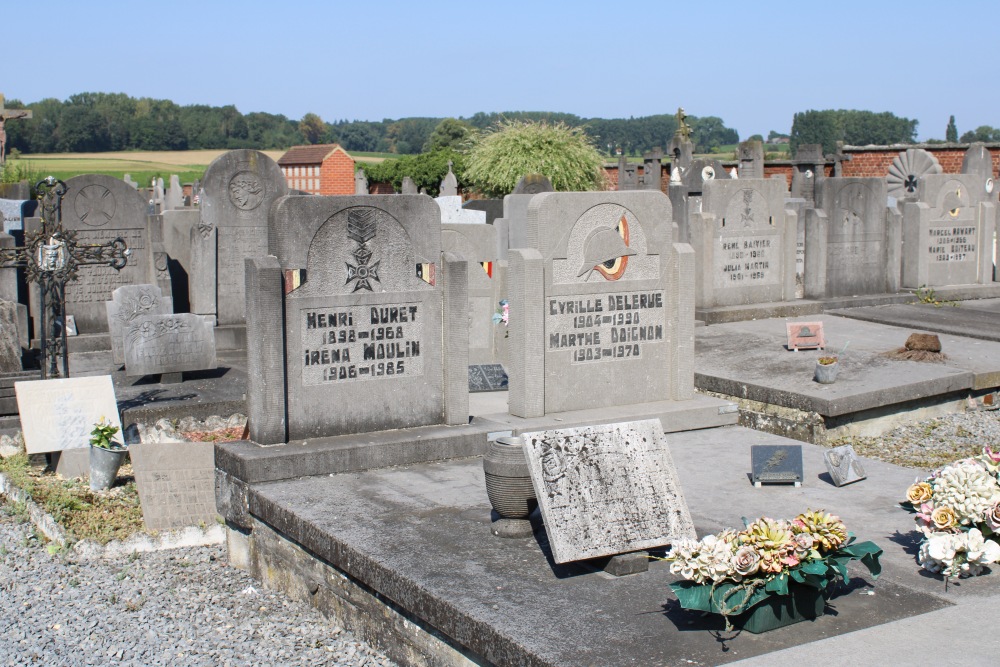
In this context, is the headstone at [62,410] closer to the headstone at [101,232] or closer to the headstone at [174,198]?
the headstone at [101,232]

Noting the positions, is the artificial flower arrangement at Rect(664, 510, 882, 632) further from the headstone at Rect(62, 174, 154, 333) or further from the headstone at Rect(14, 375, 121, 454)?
the headstone at Rect(62, 174, 154, 333)

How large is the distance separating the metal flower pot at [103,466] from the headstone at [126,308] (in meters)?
3.33

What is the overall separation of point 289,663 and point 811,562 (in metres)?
2.54

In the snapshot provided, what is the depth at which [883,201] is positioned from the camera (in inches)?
625

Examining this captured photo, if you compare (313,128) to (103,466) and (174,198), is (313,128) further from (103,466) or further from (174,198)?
(103,466)

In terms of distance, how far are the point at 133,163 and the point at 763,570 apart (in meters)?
79.8

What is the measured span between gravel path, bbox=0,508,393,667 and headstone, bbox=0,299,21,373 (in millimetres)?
3460

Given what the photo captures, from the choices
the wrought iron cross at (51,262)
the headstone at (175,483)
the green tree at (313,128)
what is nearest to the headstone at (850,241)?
the wrought iron cross at (51,262)

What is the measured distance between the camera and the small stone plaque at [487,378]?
9891 mm

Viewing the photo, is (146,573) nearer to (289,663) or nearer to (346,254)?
(289,663)

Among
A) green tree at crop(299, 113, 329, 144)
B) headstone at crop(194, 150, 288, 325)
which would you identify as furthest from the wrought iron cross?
green tree at crop(299, 113, 329, 144)

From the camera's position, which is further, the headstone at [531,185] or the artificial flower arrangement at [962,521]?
the headstone at [531,185]

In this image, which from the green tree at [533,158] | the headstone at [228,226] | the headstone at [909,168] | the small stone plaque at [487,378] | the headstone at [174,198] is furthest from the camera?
the headstone at [174,198]

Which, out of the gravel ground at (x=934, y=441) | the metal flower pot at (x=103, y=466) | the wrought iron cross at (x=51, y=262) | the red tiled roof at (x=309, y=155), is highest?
the red tiled roof at (x=309, y=155)
